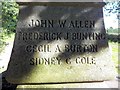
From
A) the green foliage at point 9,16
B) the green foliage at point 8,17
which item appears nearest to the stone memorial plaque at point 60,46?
the green foliage at point 8,17

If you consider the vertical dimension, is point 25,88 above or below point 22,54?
below

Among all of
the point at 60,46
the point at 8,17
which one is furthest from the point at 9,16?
the point at 60,46

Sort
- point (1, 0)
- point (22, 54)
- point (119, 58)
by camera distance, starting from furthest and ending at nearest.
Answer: point (1, 0), point (119, 58), point (22, 54)

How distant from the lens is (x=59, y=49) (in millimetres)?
3703

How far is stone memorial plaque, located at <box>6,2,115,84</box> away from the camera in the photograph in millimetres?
3662

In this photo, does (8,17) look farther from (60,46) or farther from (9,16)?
(60,46)

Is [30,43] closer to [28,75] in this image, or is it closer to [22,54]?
[22,54]

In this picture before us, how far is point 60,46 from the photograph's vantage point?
371 centimetres

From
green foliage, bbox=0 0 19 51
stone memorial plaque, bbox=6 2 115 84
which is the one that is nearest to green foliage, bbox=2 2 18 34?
green foliage, bbox=0 0 19 51

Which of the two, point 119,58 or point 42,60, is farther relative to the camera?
point 119,58

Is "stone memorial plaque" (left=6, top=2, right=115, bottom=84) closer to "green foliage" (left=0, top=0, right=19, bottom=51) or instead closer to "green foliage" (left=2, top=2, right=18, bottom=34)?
"green foliage" (left=0, top=0, right=19, bottom=51)

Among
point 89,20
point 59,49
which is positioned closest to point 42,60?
point 59,49

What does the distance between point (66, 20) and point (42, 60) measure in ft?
1.91

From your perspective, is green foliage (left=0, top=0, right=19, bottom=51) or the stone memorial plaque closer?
the stone memorial plaque
